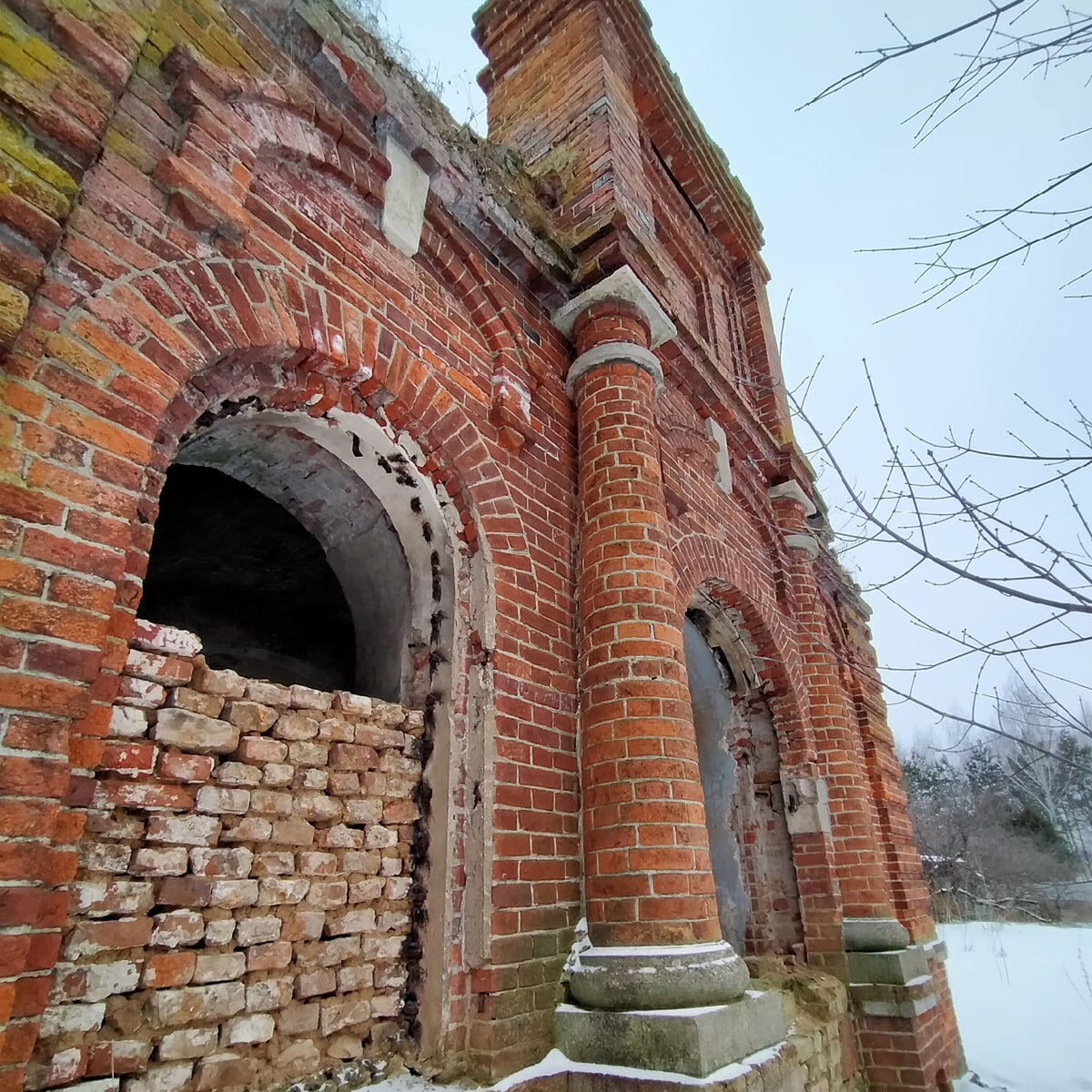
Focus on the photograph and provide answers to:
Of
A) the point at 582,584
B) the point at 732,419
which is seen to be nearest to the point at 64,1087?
the point at 582,584

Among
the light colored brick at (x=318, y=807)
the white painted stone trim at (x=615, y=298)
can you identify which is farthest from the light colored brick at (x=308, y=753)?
the white painted stone trim at (x=615, y=298)

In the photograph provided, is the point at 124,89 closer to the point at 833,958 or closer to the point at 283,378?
the point at 283,378

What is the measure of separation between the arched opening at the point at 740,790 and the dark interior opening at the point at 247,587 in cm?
282

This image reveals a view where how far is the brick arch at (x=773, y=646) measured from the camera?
17.9 ft

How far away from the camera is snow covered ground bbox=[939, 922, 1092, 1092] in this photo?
8.80 meters

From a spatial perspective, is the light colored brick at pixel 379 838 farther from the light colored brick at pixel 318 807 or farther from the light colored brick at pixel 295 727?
the light colored brick at pixel 295 727

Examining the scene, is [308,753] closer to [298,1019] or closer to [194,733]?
[194,733]

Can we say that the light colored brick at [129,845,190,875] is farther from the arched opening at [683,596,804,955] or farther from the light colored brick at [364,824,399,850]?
the arched opening at [683,596,804,955]

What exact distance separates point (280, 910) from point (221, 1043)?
37 cm

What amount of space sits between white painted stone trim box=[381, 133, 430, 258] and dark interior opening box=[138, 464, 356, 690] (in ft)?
6.08

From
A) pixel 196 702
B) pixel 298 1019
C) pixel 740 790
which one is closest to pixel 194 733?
pixel 196 702

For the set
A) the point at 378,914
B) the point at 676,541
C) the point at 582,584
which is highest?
the point at 676,541

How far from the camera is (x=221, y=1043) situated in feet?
6.90

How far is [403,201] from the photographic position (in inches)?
136
